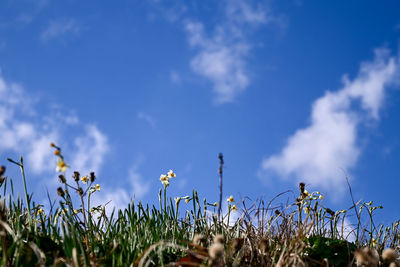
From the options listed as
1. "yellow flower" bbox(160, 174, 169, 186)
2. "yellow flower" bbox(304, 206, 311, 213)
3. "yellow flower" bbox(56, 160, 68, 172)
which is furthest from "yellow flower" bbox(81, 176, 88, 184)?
"yellow flower" bbox(304, 206, 311, 213)

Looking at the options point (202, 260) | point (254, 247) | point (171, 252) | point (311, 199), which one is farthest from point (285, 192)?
point (202, 260)

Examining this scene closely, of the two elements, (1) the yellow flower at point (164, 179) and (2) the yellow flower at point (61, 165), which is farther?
(1) the yellow flower at point (164, 179)

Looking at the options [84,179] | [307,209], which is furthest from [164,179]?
[307,209]

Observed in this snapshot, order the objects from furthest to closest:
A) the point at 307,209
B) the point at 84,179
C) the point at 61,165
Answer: the point at 307,209 → the point at 84,179 → the point at 61,165

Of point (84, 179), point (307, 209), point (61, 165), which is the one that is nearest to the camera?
point (61, 165)

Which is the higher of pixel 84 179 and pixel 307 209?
pixel 84 179

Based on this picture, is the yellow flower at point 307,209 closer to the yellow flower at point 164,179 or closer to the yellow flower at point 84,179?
the yellow flower at point 164,179

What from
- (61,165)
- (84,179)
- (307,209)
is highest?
(84,179)

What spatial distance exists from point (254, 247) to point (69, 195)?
1.53 m

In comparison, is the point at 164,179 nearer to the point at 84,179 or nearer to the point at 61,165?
the point at 84,179

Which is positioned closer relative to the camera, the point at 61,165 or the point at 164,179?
the point at 61,165

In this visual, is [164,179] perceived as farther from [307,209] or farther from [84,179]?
[307,209]

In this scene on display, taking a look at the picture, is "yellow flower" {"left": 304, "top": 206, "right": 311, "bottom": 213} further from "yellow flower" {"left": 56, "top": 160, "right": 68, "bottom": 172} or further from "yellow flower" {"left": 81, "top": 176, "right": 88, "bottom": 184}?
"yellow flower" {"left": 56, "top": 160, "right": 68, "bottom": 172}

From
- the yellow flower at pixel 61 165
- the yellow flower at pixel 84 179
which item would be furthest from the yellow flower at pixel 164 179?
the yellow flower at pixel 61 165
